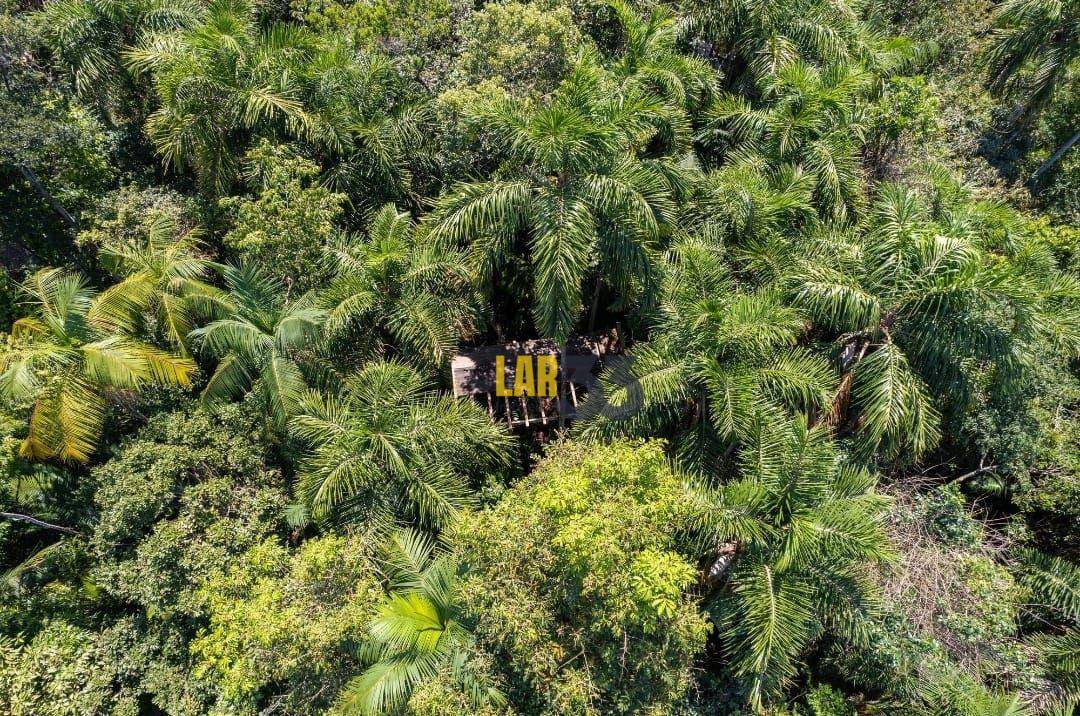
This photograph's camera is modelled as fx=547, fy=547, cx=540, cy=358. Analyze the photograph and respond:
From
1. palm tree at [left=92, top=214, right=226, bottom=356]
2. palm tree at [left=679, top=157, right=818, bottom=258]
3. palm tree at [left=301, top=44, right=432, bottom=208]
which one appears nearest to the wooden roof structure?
palm tree at [left=679, top=157, right=818, bottom=258]

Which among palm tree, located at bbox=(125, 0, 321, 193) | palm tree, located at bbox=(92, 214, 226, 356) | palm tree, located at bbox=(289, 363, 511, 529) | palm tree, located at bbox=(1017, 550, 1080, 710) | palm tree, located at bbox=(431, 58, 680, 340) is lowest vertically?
palm tree, located at bbox=(1017, 550, 1080, 710)

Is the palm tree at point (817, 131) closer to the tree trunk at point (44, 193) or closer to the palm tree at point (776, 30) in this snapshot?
the palm tree at point (776, 30)

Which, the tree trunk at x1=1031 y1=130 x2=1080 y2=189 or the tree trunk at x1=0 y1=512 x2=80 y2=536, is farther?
the tree trunk at x1=1031 y1=130 x2=1080 y2=189

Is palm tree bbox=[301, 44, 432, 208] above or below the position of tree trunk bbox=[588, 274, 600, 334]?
above

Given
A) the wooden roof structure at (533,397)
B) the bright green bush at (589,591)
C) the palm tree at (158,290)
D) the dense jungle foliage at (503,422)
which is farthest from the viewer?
the wooden roof structure at (533,397)

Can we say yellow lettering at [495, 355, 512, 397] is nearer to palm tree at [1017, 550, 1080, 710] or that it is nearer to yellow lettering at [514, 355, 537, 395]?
yellow lettering at [514, 355, 537, 395]

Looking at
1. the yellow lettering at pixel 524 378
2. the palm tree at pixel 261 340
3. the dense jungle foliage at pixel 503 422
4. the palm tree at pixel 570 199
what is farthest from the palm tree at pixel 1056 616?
the palm tree at pixel 261 340

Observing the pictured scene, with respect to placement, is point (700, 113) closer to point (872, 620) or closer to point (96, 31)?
point (872, 620)
